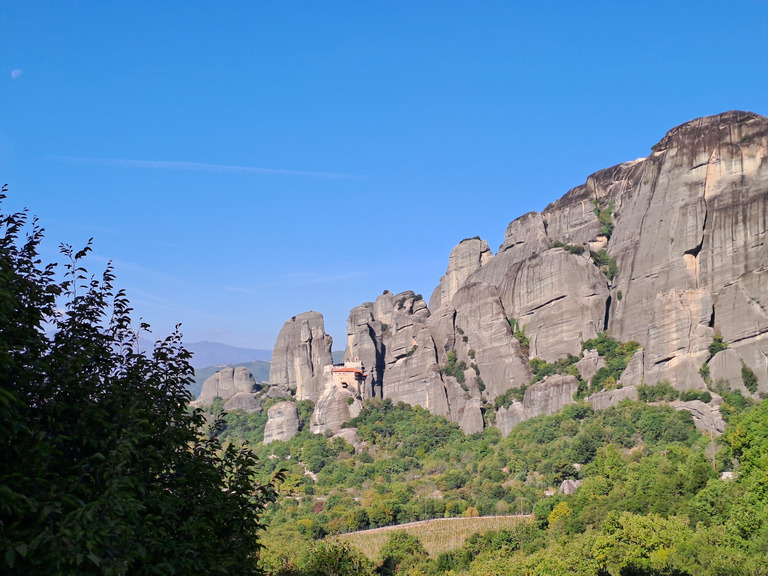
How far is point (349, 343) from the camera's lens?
114625 millimetres

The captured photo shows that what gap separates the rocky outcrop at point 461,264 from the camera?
364 ft

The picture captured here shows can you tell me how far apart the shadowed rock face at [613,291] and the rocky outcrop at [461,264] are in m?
0.18

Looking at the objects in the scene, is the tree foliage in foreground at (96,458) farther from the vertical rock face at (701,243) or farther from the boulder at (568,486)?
the vertical rock face at (701,243)

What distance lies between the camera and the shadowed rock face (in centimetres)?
7000

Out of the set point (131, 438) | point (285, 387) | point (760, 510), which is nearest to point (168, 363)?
point (131, 438)

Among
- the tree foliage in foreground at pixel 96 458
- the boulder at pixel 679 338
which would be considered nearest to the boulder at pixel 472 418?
the boulder at pixel 679 338

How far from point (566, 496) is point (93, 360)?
156 ft

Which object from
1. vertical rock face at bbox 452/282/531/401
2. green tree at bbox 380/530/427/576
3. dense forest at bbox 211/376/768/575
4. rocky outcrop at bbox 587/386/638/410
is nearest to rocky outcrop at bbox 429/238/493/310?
vertical rock face at bbox 452/282/531/401

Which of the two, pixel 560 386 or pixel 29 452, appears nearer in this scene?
pixel 29 452

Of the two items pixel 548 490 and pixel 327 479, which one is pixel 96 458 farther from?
pixel 327 479

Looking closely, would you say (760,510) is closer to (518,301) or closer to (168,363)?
(168,363)

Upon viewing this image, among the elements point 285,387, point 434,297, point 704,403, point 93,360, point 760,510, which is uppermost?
point 434,297

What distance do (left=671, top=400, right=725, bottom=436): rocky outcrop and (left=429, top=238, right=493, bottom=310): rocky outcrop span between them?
4763cm

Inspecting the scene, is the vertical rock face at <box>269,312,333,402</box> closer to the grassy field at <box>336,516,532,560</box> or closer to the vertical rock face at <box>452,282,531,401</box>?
the vertical rock face at <box>452,282,531,401</box>
